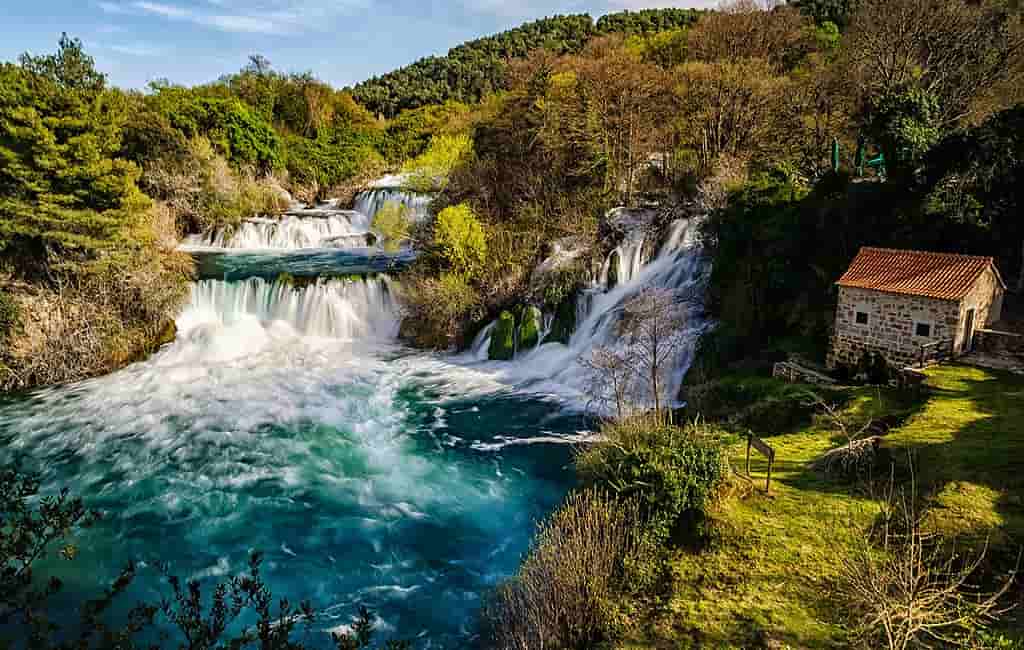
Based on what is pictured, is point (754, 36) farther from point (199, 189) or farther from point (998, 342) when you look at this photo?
point (199, 189)

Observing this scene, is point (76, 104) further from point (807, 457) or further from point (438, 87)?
point (438, 87)

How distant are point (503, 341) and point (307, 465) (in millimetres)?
10170

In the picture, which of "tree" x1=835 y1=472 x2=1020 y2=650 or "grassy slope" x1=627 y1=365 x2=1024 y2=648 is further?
"grassy slope" x1=627 y1=365 x2=1024 y2=648

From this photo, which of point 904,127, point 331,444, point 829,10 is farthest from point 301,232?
point 829,10

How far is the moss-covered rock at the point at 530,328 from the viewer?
24734 mm

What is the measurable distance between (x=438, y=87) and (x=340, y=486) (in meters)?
73.5

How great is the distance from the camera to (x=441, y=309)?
85.5ft

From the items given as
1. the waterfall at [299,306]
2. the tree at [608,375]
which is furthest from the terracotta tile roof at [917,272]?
the waterfall at [299,306]

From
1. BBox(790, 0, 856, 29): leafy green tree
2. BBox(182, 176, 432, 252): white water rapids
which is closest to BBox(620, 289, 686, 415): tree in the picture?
BBox(182, 176, 432, 252): white water rapids

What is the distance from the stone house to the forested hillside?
62918mm

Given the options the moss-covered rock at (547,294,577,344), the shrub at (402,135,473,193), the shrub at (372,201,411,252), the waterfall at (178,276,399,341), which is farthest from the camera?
the shrub at (402,135,473,193)

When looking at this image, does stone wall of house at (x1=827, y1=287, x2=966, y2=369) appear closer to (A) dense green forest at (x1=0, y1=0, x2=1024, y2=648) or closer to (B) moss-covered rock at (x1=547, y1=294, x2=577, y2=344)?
(A) dense green forest at (x1=0, y1=0, x2=1024, y2=648)

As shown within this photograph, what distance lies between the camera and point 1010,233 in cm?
1695

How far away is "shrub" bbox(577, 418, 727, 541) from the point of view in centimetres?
978
